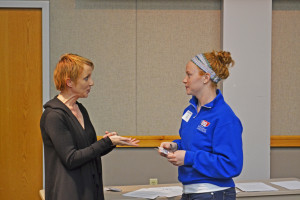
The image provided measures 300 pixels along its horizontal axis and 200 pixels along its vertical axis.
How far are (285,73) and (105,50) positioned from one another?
1980mm

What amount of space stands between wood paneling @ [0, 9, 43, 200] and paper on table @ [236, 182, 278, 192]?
2.31 m

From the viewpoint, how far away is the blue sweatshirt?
87.4 inches

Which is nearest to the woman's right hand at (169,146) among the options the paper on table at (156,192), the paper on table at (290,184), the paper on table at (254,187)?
the paper on table at (156,192)

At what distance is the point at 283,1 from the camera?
15.4 ft

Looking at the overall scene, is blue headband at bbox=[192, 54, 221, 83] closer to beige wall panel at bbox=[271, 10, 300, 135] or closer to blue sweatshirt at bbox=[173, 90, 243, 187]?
blue sweatshirt at bbox=[173, 90, 243, 187]

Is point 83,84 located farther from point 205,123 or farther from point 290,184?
point 290,184

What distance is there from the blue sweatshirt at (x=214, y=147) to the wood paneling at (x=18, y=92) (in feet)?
8.41

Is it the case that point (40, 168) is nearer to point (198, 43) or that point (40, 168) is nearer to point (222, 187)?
point (198, 43)

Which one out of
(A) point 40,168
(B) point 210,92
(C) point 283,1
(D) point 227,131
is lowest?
(A) point 40,168

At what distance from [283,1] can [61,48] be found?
2.44 m

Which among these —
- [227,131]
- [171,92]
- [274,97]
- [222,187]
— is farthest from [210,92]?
[274,97]

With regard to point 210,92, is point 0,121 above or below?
below

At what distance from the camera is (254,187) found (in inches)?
123

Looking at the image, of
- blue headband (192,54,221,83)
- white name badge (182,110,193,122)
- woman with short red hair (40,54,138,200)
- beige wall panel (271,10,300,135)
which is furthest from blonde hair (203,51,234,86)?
beige wall panel (271,10,300,135)
